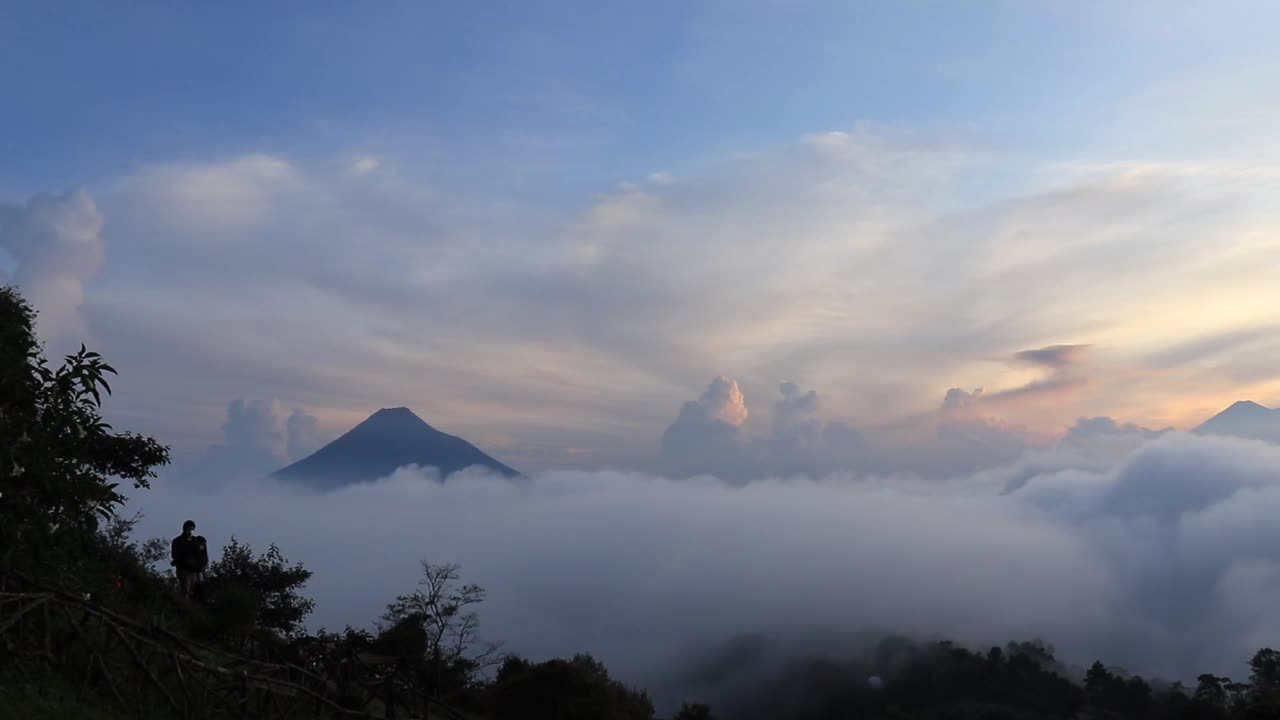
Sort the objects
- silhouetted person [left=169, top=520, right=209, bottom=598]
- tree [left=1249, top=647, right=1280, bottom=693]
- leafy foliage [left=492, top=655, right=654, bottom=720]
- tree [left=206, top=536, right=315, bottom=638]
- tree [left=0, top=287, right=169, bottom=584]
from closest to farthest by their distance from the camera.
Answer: tree [left=0, top=287, right=169, bottom=584] → silhouetted person [left=169, top=520, right=209, bottom=598] → leafy foliage [left=492, top=655, right=654, bottom=720] → tree [left=206, top=536, right=315, bottom=638] → tree [left=1249, top=647, right=1280, bottom=693]

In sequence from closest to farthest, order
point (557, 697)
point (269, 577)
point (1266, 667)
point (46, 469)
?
1. point (46, 469)
2. point (557, 697)
3. point (269, 577)
4. point (1266, 667)

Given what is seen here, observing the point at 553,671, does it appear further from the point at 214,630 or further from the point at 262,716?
the point at 262,716

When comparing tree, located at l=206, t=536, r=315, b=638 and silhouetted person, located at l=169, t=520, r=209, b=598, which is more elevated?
silhouetted person, located at l=169, t=520, r=209, b=598

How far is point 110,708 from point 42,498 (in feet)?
13.0

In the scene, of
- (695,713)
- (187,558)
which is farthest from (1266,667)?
(187,558)

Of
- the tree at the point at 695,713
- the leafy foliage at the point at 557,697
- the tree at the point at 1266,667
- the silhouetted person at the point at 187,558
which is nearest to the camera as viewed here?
the silhouetted person at the point at 187,558

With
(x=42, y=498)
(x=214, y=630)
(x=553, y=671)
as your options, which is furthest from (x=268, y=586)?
(x=42, y=498)

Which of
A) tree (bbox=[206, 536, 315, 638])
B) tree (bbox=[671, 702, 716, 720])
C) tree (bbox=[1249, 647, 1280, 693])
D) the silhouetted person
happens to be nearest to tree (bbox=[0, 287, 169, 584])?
the silhouetted person

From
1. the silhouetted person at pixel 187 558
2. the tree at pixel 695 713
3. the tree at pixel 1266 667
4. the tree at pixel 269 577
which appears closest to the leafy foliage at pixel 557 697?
the tree at pixel 269 577

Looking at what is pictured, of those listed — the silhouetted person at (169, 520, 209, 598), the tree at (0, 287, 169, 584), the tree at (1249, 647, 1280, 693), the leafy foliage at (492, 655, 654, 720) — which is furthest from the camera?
the tree at (1249, 647, 1280, 693)

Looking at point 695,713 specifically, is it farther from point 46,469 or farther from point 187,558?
point 46,469

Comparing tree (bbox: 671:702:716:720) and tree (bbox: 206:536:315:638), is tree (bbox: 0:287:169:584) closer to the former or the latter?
tree (bbox: 206:536:315:638)

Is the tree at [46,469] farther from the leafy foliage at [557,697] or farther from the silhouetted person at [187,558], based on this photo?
the leafy foliage at [557,697]

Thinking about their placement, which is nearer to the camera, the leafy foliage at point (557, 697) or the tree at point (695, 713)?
the leafy foliage at point (557, 697)
